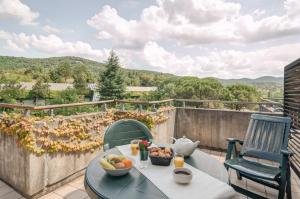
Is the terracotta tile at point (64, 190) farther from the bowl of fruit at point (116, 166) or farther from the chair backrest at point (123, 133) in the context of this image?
the bowl of fruit at point (116, 166)

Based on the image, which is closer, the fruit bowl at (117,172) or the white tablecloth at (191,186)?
the white tablecloth at (191,186)

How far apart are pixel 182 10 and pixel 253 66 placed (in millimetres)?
11316

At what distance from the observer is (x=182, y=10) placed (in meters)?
5.57

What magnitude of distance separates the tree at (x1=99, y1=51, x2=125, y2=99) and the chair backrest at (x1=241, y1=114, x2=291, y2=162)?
62.4ft

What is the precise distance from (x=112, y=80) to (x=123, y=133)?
19.5 metres

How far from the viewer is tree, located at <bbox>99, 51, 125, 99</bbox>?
21156 millimetres

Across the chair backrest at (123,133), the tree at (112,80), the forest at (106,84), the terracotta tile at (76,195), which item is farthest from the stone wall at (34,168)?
the tree at (112,80)

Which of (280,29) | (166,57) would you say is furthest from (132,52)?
(280,29)

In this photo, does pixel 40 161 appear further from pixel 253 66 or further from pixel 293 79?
pixel 253 66

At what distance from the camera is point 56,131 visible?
2604mm

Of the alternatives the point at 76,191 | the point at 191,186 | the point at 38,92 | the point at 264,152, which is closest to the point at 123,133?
the point at 76,191

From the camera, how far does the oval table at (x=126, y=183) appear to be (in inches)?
41.5

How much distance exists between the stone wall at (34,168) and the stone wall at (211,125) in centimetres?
259

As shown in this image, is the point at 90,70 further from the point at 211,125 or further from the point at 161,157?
the point at 161,157
